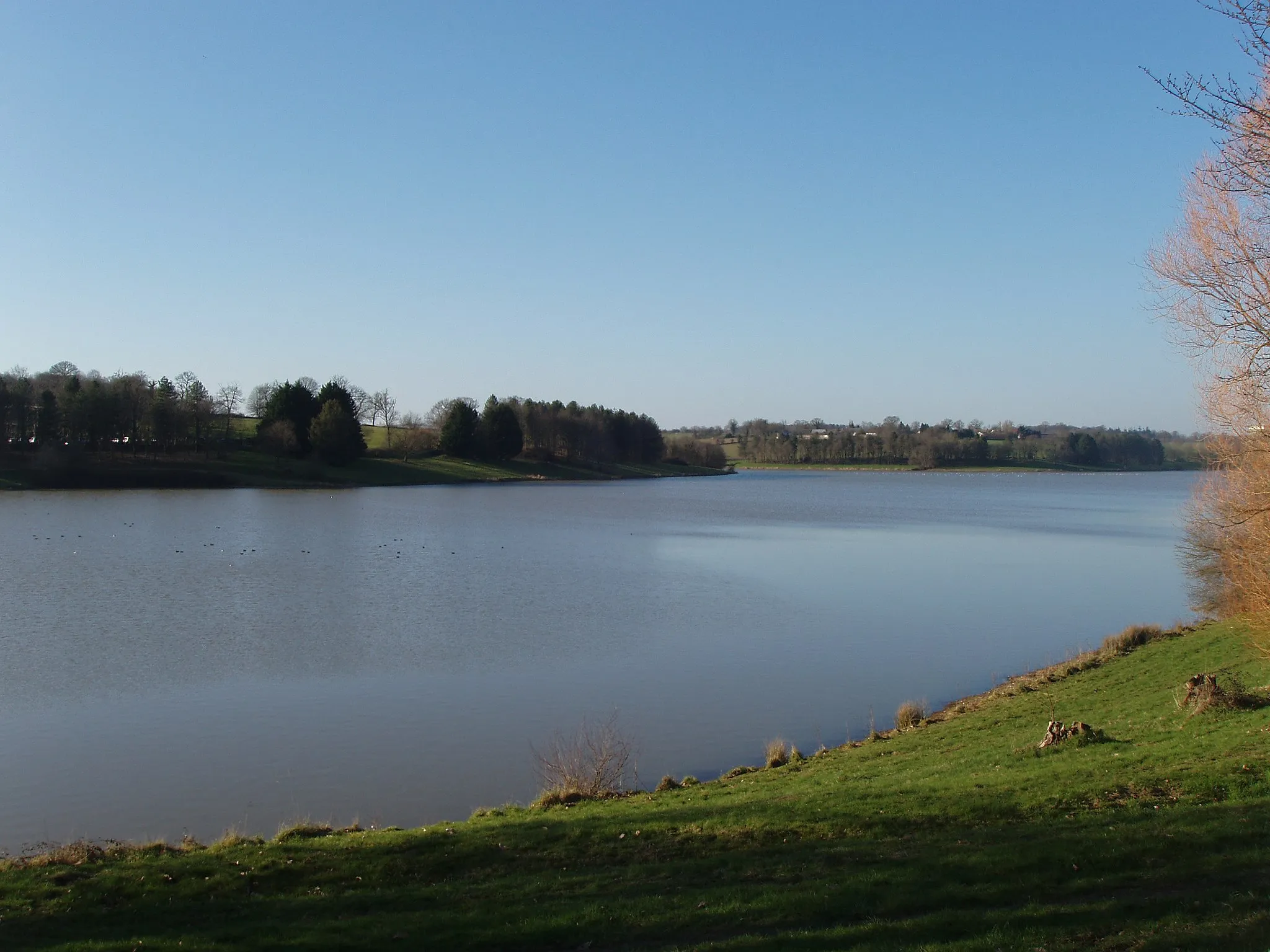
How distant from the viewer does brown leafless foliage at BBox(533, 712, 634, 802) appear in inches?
485

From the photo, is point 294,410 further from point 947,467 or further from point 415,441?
point 947,467

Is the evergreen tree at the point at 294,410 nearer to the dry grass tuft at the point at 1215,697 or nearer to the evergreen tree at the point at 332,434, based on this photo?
the evergreen tree at the point at 332,434

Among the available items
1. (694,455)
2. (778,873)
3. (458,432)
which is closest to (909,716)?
(778,873)

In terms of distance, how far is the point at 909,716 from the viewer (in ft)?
53.2

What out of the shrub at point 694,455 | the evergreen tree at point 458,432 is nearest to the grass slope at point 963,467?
the shrub at point 694,455

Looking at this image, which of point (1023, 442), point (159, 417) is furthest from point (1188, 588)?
point (1023, 442)

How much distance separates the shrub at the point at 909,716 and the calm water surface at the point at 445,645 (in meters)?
0.72

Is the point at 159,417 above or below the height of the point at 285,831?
above

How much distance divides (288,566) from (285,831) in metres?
26.6

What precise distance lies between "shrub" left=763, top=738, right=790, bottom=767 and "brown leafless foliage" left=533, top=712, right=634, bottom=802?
6.52 ft

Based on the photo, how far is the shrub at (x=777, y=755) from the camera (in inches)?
536

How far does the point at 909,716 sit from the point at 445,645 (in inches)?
430

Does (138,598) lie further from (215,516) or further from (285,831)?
(215,516)

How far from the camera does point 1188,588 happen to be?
31156 millimetres
